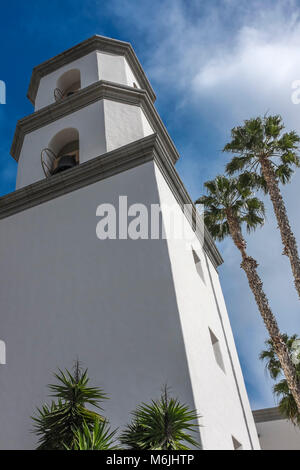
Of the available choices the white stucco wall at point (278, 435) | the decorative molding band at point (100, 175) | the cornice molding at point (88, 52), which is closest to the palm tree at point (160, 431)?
the decorative molding band at point (100, 175)

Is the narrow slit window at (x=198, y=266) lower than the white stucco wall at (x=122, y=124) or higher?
lower

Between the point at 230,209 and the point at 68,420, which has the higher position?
the point at 230,209

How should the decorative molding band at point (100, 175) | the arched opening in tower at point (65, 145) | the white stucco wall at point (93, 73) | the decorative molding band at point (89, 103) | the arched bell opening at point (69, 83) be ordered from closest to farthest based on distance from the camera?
the decorative molding band at point (100, 175), the arched opening in tower at point (65, 145), the decorative molding band at point (89, 103), the white stucco wall at point (93, 73), the arched bell opening at point (69, 83)

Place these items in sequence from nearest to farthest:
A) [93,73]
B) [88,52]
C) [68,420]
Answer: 1. [68,420]
2. [93,73]
3. [88,52]

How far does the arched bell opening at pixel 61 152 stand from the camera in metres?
14.3

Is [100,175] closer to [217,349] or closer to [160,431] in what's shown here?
[217,349]

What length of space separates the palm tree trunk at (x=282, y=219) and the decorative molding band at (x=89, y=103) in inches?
247

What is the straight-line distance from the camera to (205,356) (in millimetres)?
9844

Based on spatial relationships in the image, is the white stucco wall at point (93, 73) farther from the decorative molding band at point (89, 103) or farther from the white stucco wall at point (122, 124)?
the white stucco wall at point (122, 124)

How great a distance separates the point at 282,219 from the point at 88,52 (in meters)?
10.2

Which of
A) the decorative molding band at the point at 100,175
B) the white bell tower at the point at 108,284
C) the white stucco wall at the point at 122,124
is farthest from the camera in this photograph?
the white stucco wall at the point at 122,124

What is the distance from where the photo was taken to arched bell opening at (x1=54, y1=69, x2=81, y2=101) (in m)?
18.1

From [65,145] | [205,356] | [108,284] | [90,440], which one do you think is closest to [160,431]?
[90,440]
